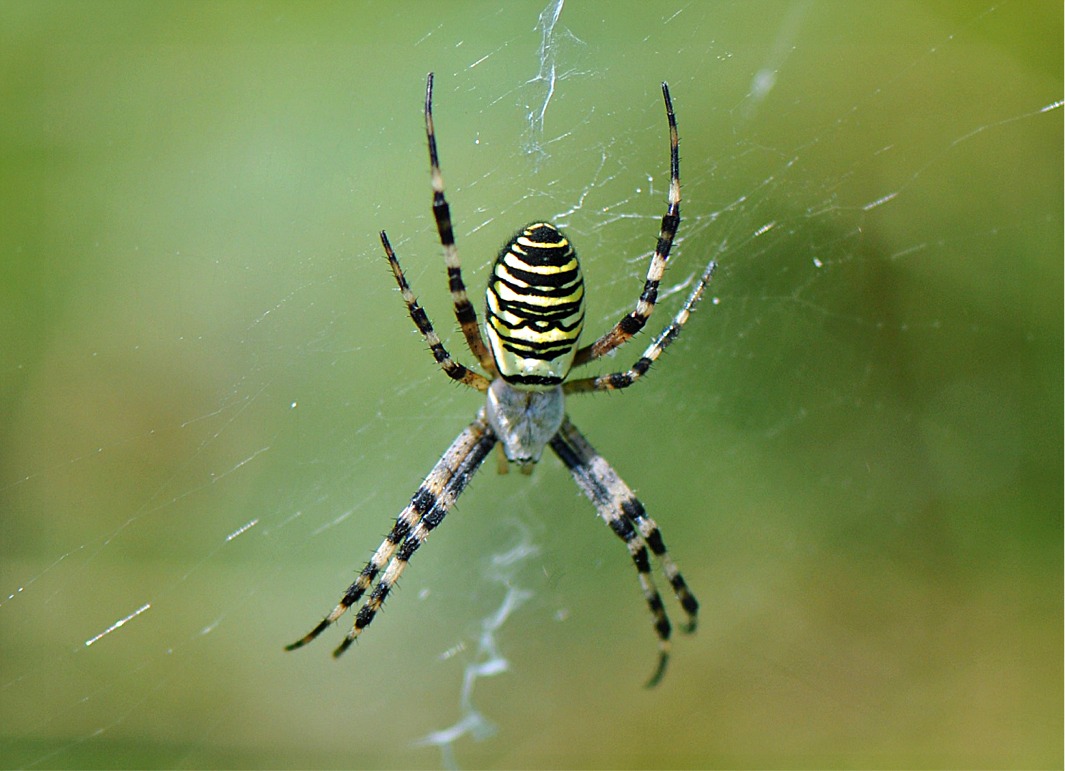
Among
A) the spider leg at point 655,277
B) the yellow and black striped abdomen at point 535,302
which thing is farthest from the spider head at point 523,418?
the yellow and black striped abdomen at point 535,302

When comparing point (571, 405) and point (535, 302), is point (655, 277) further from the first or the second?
point (571, 405)

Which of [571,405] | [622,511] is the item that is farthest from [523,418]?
[571,405]

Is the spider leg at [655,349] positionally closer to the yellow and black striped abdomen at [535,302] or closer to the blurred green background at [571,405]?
the yellow and black striped abdomen at [535,302]

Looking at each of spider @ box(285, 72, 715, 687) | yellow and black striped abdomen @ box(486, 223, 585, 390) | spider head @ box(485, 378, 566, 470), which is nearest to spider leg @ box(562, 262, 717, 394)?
spider @ box(285, 72, 715, 687)

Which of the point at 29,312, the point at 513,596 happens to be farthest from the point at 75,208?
the point at 513,596

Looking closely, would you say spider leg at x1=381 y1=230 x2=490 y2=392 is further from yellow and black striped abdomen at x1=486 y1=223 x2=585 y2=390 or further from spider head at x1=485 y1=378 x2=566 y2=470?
spider head at x1=485 y1=378 x2=566 y2=470
